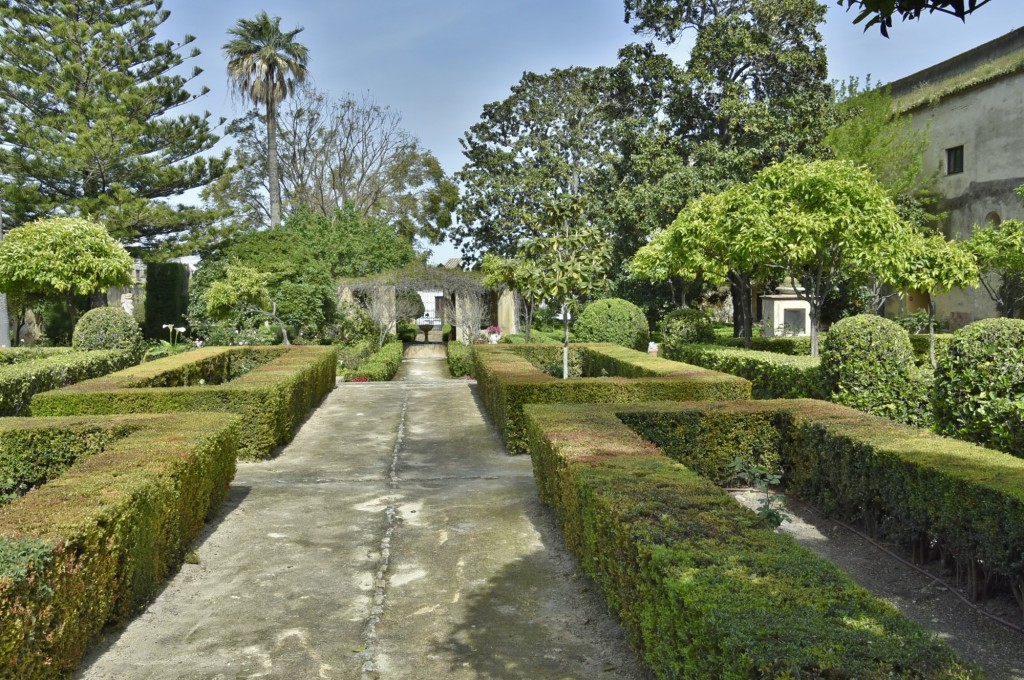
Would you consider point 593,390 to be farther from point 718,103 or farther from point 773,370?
point 718,103

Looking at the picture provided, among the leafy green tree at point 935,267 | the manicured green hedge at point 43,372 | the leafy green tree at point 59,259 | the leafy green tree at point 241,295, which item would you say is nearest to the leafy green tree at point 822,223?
the leafy green tree at point 935,267

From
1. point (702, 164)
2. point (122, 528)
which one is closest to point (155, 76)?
point (702, 164)

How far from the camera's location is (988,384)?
7570mm

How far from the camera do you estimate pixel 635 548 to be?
4129 mm

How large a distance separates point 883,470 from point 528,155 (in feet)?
106

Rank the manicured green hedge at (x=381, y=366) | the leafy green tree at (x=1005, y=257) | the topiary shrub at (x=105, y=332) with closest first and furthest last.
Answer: the topiary shrub at (x=105, y=332) → the manicured green hedge at (x=381, y=366) → the leafy green tree at (x=1005, y=257)

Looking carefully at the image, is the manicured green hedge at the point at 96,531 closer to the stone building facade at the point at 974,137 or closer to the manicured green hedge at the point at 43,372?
the manicured green hedge at the point at 43,372

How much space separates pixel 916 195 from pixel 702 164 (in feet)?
26.7

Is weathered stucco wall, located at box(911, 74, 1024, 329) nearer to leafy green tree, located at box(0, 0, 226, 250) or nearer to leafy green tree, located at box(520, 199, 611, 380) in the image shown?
leafy green tree, located at box(520, 199, 611, 380)

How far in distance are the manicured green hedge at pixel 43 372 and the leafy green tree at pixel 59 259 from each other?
4168 millimetres

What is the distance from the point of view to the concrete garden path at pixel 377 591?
447 centimetres

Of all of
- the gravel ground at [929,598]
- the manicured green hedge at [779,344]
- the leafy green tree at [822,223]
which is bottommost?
the gravel ground at [929,598]

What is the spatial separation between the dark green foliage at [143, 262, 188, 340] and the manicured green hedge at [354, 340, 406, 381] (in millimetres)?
9715

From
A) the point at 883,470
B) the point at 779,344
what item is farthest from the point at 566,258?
the point at 883,470
